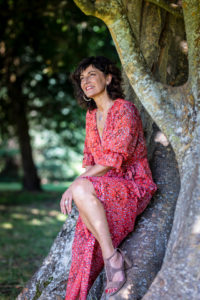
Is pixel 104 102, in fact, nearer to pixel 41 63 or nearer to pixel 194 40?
pixel 194 40

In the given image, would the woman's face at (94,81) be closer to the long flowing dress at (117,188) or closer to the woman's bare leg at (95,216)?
the long flowing dress at (117,188)

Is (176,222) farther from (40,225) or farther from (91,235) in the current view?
(40,225)

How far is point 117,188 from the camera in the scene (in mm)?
2822

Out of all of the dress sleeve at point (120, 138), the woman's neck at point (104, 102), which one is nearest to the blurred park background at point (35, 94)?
the dress sleeve at point (120, 138)

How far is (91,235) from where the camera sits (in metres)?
2.85

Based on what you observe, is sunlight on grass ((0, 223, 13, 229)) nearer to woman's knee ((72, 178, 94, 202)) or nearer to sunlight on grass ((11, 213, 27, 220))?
sunlight on grass ((11, 213, 27, 220))

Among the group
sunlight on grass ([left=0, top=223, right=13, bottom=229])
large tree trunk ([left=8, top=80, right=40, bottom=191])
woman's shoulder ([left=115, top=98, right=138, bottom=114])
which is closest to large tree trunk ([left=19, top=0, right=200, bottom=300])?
woman's shoulder ([left=115, top=98, right=138, bottom=114])

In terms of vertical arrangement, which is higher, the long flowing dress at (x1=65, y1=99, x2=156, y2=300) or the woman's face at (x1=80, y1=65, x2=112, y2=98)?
the woman's face at (x1=80, y1=65, x2=112, y2=98)

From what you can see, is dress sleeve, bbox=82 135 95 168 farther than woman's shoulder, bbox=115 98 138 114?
Yes

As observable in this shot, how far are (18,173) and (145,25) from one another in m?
21.4

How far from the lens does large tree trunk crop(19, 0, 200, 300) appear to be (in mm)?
2318

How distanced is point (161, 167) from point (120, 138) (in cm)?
71

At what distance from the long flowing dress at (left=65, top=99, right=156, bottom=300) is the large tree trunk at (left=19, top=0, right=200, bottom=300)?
16cm

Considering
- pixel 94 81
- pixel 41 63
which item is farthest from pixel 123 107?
pixel 41 63
